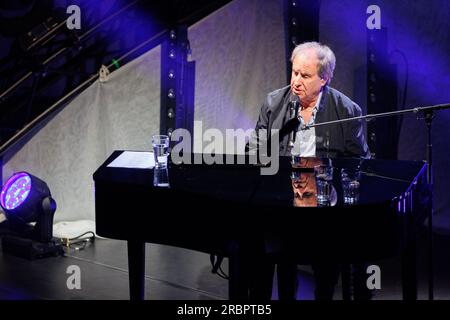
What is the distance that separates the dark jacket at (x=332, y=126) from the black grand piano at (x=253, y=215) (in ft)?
1.71

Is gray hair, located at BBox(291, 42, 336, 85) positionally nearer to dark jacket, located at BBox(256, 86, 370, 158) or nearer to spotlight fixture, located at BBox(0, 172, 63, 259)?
dark jacket, located at BBox(256, 86, 370, 158)

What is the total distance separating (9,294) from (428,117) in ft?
9.16

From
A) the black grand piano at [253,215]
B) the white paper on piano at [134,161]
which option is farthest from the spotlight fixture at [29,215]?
the black grand piano at [253,215]

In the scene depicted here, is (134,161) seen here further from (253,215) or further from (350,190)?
(350,190)

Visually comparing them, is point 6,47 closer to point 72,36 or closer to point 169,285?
point 72,36

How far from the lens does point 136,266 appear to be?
313 centimetres

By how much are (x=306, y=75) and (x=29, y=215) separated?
2.53 meters

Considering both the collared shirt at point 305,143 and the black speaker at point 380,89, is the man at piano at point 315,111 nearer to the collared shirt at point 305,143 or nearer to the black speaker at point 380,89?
the collared shirt at point 305,143

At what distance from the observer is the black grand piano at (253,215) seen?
244 cm

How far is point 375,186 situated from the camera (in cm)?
274

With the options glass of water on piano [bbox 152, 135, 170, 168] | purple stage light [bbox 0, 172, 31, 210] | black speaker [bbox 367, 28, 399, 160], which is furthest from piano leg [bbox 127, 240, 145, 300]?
black speaker [bbox 367, 28, 399, 160]

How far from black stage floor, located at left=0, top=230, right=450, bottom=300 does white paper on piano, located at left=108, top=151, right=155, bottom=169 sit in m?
0.95

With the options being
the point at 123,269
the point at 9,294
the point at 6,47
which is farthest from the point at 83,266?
the point at 6,47

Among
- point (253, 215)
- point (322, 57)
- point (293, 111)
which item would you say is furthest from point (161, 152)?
point (322, 57)
